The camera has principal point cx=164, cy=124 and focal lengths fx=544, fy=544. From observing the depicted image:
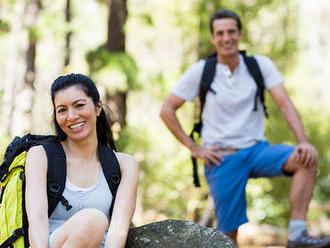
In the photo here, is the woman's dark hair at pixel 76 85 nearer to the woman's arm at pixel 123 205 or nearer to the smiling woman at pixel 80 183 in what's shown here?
the smiling woman at pixel 80 183

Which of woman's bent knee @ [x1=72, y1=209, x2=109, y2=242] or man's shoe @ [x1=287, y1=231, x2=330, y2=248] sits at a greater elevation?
woman's bent knee @ [x1=72, y1=209, x2=109, y2=242]

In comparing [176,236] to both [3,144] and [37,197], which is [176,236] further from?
[3,144]

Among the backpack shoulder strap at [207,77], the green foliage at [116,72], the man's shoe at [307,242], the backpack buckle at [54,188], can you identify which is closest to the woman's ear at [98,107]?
the backpack buckle at [54,188]

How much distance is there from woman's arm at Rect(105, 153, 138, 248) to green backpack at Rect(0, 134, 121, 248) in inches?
2.0

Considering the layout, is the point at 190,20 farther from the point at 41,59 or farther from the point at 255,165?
the point at 41,59

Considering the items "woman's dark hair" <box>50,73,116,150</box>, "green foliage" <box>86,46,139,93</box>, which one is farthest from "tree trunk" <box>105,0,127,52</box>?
"woman's dark hair" <box>50,73,116,150</box>

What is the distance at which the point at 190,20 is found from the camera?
10047mm

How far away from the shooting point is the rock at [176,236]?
3.31 meters

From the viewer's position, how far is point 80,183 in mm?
3133

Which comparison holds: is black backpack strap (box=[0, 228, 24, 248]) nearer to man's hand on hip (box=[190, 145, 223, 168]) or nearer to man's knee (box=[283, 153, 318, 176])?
man's hand on hip (box=[190, 145, 223, 168])

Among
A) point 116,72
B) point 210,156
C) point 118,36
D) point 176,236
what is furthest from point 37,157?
point 118,36

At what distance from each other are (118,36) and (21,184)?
21.6ft

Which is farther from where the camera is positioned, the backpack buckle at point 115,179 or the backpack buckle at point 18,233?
the backpack buckle at point 115,179

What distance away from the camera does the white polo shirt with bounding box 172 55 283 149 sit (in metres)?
4.84
